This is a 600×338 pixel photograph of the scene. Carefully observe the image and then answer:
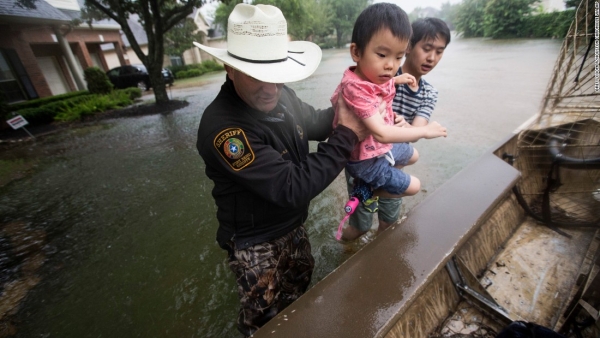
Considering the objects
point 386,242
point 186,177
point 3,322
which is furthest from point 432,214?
point 186,177

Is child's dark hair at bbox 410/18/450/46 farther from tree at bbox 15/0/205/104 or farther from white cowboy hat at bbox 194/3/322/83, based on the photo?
tree at bbox 15/0/205/104

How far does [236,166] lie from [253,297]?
2.67ft

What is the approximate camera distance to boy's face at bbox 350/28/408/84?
4.66 feet

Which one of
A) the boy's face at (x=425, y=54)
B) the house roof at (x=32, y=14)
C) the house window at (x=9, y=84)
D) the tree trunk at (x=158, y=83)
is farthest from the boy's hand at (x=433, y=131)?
the house window at (x=9, y=84)

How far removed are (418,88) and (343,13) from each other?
56.0 m

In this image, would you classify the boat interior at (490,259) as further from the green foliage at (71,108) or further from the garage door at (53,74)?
the garage door at (53,74)

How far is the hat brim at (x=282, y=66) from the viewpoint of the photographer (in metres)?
1.20

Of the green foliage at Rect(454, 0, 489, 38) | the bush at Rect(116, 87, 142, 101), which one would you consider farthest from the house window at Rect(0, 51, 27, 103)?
the green foliage at Rect(454, 0, 489, 38)

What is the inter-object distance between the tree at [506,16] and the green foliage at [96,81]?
1222 inches

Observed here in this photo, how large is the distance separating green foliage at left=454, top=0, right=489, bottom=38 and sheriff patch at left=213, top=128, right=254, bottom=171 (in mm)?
36482

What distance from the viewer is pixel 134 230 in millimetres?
3521

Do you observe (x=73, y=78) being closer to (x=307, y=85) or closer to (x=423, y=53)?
(x=307, y=85)

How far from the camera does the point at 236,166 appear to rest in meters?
1.27

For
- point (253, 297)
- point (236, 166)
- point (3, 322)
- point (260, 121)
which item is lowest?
point (3, 322)
